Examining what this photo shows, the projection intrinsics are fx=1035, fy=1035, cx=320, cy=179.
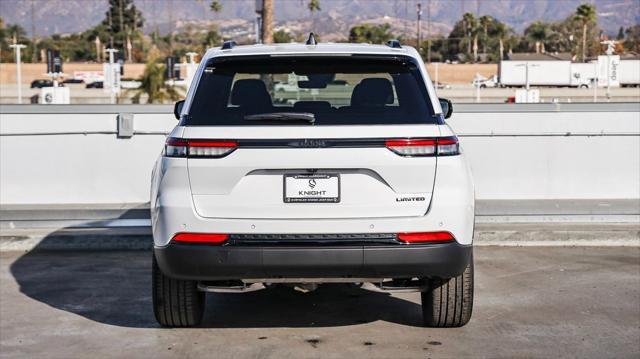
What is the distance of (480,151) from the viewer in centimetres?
1257

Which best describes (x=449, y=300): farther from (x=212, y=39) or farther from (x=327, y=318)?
(x=212, y=39)

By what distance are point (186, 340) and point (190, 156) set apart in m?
1.38

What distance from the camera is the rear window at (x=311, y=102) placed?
5930 millimetres

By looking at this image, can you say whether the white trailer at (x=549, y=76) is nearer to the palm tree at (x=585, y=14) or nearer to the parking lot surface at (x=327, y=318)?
the palm tree at (x=585, y=14)

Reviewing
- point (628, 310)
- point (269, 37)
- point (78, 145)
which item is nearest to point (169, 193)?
point (628, 310)

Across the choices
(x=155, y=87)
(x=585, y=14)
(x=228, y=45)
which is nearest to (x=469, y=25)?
(x=585, y=14)

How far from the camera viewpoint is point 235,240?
5.88 m

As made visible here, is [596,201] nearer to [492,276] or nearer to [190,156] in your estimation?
[492,276]

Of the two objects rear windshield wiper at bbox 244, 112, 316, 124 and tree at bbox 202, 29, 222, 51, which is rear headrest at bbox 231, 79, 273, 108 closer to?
rear windshield wiper at bbox 244, 112, 316, 124

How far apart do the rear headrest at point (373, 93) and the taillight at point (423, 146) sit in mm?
621

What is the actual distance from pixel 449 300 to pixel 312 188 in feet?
4.53

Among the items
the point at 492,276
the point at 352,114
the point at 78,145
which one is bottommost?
the point at 492,276

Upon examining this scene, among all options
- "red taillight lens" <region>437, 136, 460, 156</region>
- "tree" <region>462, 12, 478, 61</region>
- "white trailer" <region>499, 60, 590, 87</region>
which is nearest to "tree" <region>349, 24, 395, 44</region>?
"tree" <region>462, 12, 478, 61</region>

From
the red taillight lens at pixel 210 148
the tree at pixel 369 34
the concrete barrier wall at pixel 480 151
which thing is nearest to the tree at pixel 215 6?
the tree at pixel 369 34
